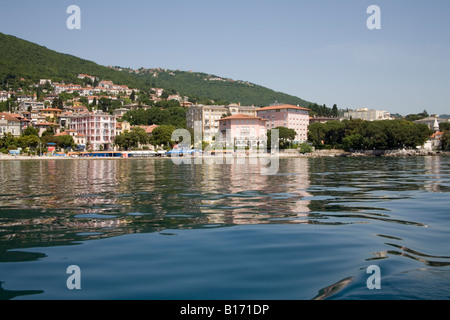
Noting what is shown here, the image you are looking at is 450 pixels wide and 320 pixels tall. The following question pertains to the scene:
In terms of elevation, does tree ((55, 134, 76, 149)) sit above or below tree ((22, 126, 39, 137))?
below

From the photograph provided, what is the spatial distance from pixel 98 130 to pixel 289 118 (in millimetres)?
57264

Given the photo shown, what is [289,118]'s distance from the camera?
126 m

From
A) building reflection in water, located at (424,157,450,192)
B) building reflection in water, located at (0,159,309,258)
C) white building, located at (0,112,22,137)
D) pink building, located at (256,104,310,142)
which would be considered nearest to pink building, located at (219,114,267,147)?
pink building, located at (256,104,310,142)

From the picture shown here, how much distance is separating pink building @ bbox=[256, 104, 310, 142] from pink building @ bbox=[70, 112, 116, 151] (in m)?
48.6

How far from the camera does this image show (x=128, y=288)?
203 inches

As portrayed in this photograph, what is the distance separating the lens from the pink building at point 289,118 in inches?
4968

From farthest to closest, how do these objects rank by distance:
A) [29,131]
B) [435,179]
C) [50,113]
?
[50,113] → [29,131] → [435,179]

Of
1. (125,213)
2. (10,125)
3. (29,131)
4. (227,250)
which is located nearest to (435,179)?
(125,213)

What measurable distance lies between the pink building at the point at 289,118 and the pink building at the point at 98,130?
159 feet

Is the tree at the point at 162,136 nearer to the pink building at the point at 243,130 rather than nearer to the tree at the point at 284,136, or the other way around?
the pink building at the point at 243,130

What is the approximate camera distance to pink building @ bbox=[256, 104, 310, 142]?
414ft

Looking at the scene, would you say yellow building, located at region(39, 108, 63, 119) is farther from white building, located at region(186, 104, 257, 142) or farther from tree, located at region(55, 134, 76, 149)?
white building, located at region(186, 104, 257, 142)

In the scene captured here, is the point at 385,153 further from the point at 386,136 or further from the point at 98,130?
the point at 98,130

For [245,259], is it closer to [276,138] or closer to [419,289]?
[419,289]
